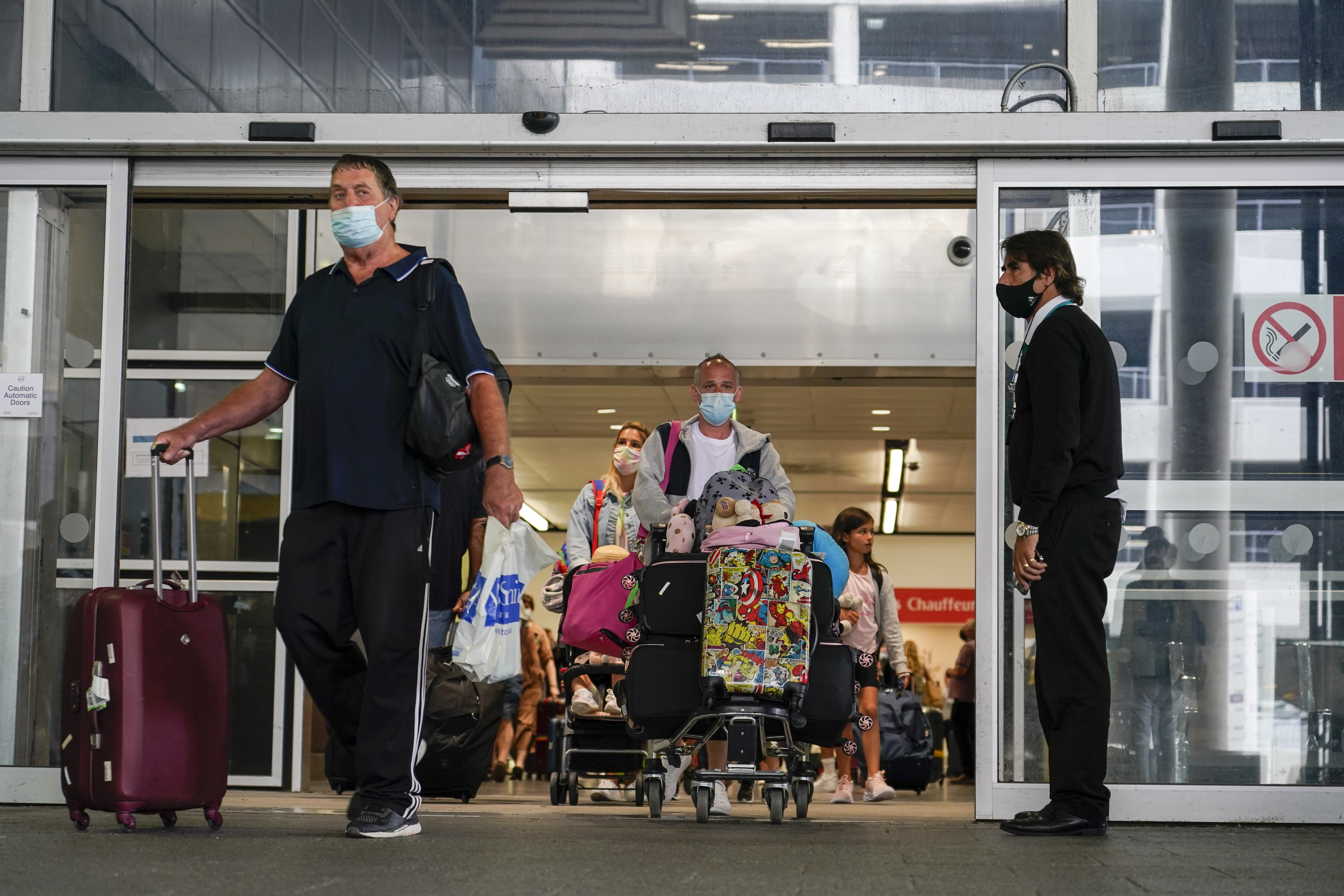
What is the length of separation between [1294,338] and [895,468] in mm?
11839

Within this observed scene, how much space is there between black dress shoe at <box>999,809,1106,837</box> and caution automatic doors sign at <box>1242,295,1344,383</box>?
1.95 metres

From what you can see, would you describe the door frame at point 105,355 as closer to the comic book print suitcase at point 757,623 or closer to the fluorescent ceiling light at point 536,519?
the comic book print suitcase at point 757,623

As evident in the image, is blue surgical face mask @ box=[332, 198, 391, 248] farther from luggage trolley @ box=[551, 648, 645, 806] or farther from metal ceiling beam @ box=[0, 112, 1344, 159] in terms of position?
luggage trolley @ box=[551, 648, 645, 806]

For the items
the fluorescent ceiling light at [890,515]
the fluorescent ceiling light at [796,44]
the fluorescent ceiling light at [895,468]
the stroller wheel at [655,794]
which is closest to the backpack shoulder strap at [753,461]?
the stroller wheel at [655,794]

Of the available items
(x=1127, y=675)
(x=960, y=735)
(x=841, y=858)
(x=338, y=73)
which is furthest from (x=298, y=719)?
(x=960, y=735)

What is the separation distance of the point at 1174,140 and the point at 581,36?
2.32 meters

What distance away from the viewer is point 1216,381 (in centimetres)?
589

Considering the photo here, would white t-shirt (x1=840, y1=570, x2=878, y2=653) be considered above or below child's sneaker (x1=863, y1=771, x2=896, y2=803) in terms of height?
above

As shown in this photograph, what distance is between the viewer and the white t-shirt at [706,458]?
6418 mm

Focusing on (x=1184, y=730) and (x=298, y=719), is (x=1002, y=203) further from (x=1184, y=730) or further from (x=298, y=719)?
(x=298, y=719)

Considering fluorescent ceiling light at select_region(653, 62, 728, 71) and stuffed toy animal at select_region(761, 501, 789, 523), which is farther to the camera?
fluorescent ceiling light at select_region(653, 62, 728, 71)

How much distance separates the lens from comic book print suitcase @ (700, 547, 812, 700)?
17.5 ft

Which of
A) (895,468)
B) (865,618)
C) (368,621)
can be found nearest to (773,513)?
(368,621)

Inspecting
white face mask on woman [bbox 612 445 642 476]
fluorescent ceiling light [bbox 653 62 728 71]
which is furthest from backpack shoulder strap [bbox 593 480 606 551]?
fluorescent ceiling light [bbox 653 62 728 71]
